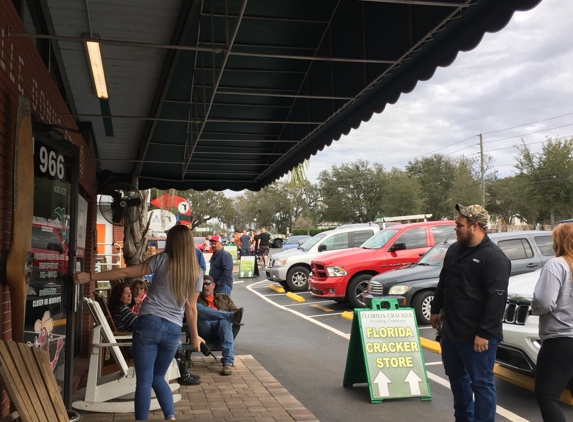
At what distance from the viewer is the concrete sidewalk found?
572 cm

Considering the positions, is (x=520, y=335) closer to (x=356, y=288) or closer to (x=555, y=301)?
(x=555, y=301)

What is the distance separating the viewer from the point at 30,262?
13.3ft

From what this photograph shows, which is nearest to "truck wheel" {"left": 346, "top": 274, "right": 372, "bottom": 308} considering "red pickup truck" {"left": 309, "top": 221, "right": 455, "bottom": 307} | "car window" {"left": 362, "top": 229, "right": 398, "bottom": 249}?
"red pickup truck" {"left": 309, "top": 221, "right": 455, "bottom": 307}

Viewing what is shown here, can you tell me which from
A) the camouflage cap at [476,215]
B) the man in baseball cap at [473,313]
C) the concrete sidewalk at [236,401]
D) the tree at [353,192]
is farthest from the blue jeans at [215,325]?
the tree at [353,192]

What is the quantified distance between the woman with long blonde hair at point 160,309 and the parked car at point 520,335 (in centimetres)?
354

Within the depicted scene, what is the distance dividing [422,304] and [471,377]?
21.5ft

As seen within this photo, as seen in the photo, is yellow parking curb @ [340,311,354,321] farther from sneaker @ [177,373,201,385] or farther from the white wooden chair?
the white wooden chair

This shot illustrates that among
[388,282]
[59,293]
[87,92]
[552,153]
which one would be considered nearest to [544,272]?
[59,293]

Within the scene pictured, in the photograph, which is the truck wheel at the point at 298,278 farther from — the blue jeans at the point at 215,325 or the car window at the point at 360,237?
the blue jeans at the point at 215,325

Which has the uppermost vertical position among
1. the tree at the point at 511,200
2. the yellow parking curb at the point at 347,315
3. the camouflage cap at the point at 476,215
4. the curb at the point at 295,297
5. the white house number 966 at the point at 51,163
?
the tree at the point at 511,200

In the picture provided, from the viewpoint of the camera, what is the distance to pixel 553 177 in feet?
138

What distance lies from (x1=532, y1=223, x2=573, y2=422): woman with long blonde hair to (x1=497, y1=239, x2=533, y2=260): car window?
6633 mm

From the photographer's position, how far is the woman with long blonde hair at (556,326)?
4230 mm

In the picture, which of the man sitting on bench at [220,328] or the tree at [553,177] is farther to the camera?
the tree at [553,177]
